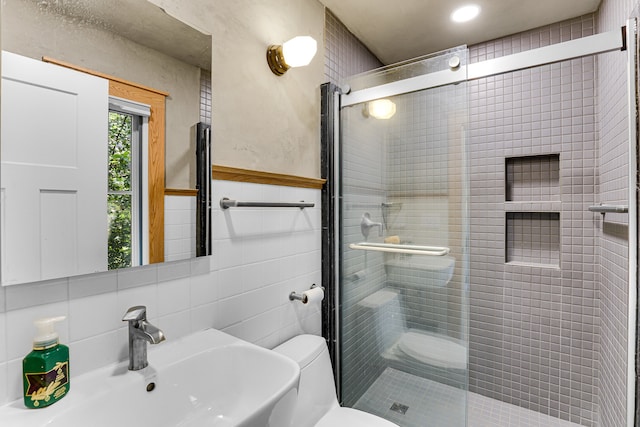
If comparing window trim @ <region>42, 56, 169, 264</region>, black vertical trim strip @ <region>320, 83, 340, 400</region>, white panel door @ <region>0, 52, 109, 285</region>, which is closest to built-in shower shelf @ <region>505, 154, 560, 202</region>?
black vertical trim strip @ <region>320, 83, 340, 400</region>

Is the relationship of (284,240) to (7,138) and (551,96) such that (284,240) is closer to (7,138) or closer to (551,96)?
(7,138)

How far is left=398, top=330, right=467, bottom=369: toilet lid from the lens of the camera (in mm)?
1458

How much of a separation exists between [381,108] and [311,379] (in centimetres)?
129

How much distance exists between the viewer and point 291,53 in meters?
1.37

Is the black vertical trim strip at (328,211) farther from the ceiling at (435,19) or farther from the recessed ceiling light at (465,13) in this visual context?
the recessed ceiling light at (465,13)

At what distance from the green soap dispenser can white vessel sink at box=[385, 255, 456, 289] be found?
133 cm

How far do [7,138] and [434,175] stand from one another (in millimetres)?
1431

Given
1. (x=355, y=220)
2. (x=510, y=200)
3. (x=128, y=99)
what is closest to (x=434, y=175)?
(x=355, y=220)

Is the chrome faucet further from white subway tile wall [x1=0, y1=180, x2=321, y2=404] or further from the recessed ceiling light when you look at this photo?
the recessed ceiling light

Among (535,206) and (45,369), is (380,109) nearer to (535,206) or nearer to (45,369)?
(535,206)

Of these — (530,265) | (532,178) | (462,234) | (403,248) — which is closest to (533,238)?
(530,265)

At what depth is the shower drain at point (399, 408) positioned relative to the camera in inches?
63.2

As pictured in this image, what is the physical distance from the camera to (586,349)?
1.86 m

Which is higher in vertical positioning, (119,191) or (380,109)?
(380,109)
